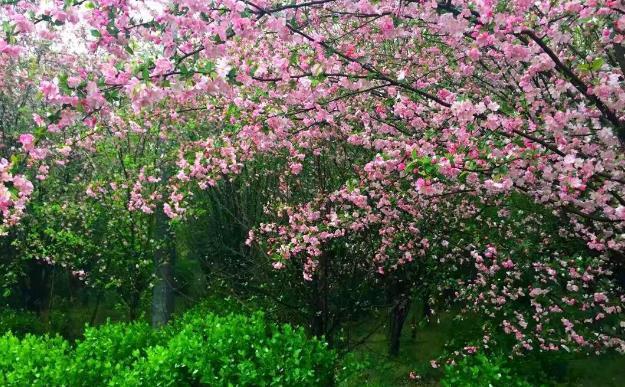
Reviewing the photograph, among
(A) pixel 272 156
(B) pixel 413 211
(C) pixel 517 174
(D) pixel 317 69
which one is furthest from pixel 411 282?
(D) pixel 317 69

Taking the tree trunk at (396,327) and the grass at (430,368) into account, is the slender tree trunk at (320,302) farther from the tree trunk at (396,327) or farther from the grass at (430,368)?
the tree trunk at (396,327)

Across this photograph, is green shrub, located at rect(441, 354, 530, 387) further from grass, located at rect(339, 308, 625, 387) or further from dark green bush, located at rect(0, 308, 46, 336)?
dark green bush, located at rect(0, 308, 46, 336)

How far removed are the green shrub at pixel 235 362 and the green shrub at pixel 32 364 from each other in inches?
30.2

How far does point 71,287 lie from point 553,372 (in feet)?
49.0

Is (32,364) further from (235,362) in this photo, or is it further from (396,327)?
(396,327)

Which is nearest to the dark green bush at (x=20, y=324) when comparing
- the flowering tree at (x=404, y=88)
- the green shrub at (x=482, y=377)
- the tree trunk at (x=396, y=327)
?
the flowering tree at (x=404, y=88)

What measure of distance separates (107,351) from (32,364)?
0.87m

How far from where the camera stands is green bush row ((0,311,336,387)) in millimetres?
5719

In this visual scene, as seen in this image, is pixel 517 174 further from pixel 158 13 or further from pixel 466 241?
pixel 466 241

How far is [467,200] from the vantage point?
888 centimetres

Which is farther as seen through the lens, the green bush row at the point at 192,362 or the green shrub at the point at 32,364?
the green shrub at the point at 32,364

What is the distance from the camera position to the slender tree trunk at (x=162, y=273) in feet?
40.3

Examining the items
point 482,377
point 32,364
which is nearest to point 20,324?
point 32,364

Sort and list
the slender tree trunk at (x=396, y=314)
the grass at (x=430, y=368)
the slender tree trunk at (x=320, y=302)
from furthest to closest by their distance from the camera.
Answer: the slender tree trunk at (x=396, y=314) < the grass at (x=430, y=368) < the slender tree trunk at (x=320, y=302)
